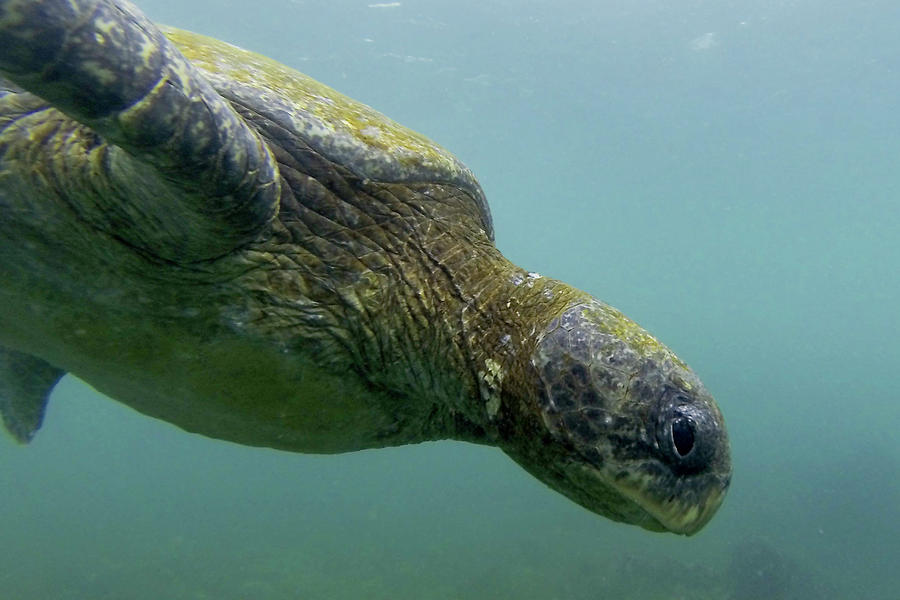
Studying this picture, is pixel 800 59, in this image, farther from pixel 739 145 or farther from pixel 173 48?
pixel 173 48

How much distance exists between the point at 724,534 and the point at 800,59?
20254 millimetres

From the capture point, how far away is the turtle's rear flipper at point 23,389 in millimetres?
3826

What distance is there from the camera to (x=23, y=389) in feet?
13.2

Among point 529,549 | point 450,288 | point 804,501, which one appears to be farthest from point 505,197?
point 450,288

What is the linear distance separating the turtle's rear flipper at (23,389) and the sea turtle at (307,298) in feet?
3.20

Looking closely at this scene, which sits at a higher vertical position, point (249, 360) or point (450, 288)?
point (450, 288)

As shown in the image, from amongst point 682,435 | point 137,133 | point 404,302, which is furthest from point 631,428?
point 137,133

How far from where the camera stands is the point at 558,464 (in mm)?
2326

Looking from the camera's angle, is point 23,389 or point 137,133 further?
point 23,389

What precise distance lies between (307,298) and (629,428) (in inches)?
53.4

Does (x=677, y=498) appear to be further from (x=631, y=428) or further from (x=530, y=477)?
(x=530, y=477)

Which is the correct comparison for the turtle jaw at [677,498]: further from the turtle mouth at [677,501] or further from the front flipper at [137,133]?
the front flipper at [137,133]

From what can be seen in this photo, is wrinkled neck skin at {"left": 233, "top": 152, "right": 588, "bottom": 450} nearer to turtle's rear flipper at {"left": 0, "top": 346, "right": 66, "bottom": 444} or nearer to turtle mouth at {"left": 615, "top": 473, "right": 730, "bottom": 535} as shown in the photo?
turtle mouth at {"left": 615, "top": 473, "right": 730, "bottom": 535}

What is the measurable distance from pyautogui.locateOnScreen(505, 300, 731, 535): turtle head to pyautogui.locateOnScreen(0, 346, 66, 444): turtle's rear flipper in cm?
336
